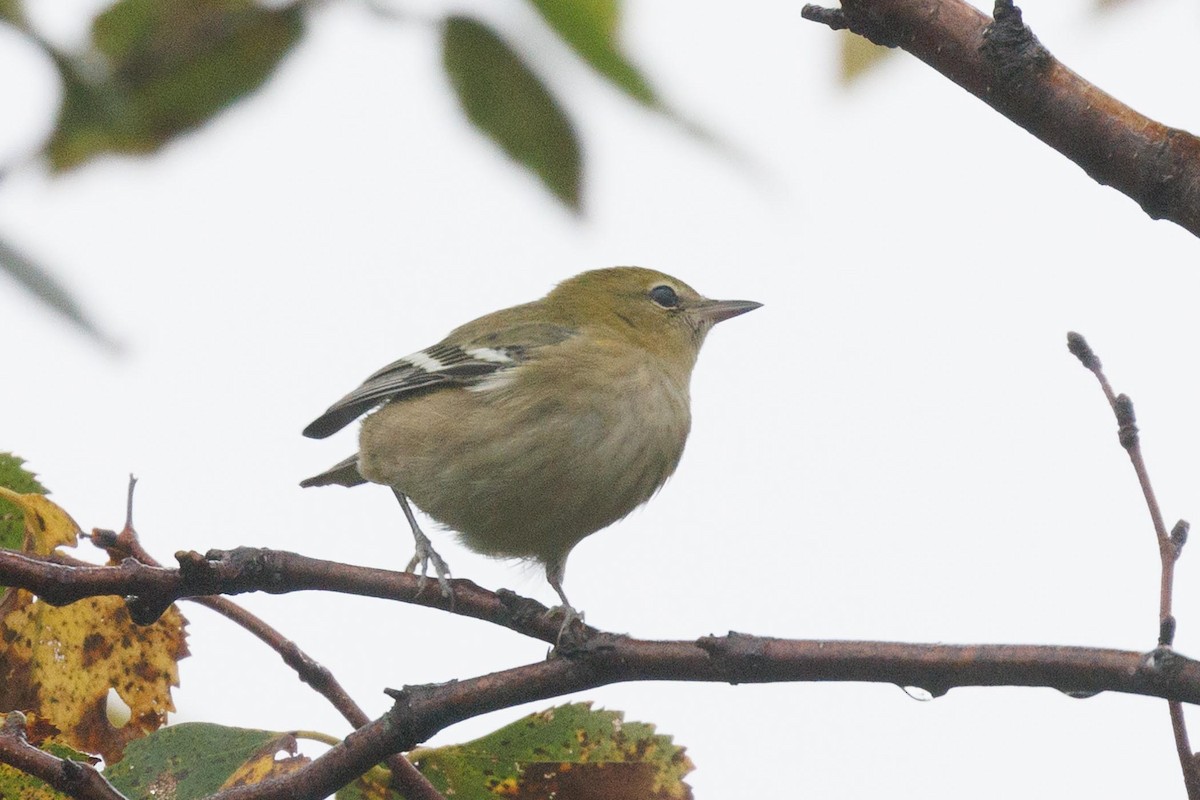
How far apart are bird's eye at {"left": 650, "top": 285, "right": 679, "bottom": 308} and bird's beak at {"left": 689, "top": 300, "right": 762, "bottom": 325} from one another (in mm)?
103

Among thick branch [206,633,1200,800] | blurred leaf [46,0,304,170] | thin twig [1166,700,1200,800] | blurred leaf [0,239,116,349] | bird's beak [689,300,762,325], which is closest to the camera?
thin twig [1166,700,1200,800]

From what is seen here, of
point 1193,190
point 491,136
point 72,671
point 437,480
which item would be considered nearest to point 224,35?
point 491,136

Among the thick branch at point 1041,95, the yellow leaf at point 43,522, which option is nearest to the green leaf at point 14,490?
the yellow leaf at point 43,522

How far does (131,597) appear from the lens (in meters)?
3.06

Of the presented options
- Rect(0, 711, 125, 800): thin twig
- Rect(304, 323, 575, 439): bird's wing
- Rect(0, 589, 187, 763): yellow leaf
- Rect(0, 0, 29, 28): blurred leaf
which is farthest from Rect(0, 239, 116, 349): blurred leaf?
Rect(304, 323, 575, 439): bird's wing

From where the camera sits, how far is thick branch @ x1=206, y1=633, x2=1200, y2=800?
237cm

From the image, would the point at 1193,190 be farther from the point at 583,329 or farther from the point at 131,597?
the point at 583,329

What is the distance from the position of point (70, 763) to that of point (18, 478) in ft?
2.95

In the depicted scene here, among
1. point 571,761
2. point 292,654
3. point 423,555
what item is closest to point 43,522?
point 292,654

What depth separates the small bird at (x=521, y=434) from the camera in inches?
208

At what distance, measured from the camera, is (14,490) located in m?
3.18

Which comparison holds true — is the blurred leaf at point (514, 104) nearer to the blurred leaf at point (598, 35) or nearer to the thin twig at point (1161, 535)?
the blurred leaf at point (598, 35)

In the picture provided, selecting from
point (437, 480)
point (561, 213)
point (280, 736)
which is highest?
point (437, 480)

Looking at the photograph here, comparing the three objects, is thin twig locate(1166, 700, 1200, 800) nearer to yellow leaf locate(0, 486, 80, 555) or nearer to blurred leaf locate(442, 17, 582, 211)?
blurred leaf locate(442, 17, 582, 211)
